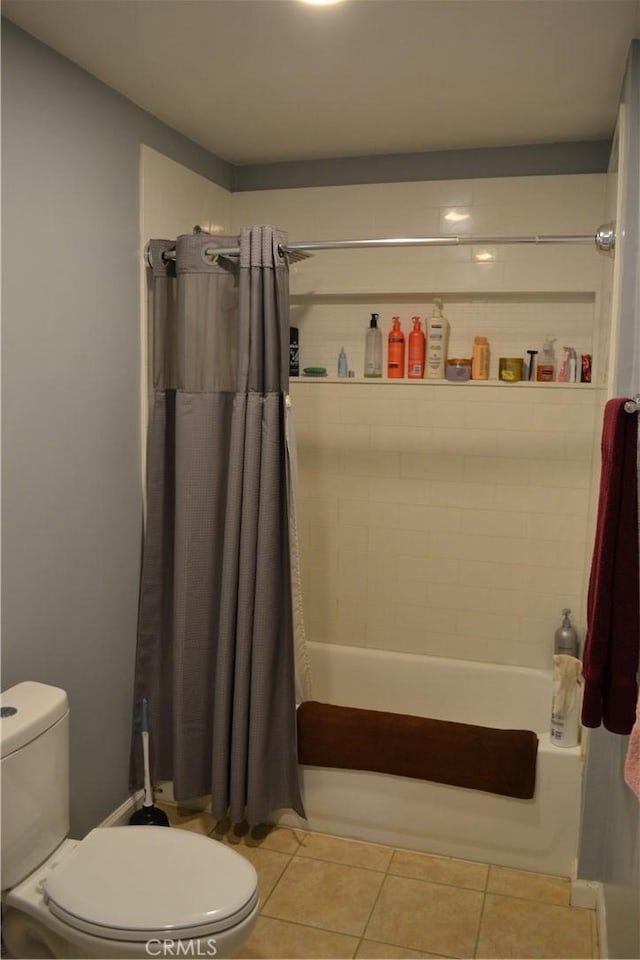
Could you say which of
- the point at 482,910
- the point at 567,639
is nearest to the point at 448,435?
the point at 567,639

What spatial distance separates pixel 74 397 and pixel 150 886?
4.54ft

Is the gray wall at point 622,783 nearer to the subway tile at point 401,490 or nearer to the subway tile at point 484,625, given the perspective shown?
the subway tile at point 484,625

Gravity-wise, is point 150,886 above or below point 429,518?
below

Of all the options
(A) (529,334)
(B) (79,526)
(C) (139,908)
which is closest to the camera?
(C) (139,908)

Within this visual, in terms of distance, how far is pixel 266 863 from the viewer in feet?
9.05

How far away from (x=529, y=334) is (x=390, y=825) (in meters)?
1.94

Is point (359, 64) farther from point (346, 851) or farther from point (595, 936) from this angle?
point (595, 936)

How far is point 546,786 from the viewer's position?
8.82ft

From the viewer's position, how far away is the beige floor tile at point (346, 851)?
2.78 meters

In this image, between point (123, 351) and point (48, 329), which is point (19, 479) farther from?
point (123, 351)

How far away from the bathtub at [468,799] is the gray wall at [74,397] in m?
0.81

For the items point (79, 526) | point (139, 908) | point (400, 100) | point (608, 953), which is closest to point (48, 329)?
point (79, 526)

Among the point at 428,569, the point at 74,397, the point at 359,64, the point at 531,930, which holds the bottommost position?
the point at 531,930

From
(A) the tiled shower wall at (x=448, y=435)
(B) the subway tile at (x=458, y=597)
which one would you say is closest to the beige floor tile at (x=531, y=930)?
(A) the tiled shower wall at (x=448, y=435)
